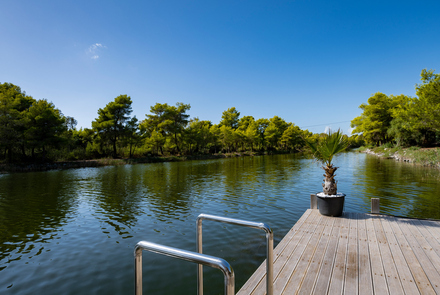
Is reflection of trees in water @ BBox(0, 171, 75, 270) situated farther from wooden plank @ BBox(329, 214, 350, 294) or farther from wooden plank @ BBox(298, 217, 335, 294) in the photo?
wooden plank @ BBox(329, 214, 350, 294)

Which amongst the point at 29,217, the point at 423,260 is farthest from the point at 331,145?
the point at 29,217

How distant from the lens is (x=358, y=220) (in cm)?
572

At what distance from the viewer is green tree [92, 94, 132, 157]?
3678 centimetres

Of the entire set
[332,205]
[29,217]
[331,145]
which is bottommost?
[29,217]

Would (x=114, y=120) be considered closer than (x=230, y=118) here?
Yes

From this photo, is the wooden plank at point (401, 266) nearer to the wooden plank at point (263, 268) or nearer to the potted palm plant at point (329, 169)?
the potted palm plant at point (329, 169)

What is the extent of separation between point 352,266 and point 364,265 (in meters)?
0.19

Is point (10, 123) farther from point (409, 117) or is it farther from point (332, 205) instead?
point (409, 117)

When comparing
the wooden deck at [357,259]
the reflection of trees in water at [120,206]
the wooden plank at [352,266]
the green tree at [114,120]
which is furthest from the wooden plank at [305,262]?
the green tree at [114,120]

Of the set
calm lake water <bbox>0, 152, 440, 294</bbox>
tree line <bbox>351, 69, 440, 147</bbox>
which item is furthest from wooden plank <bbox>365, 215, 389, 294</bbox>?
tree line <bbox>351, 69, 440, 147</bbox>

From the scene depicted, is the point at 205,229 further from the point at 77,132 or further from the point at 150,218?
the point at 77,132

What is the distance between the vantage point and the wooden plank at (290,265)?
9.71 ft

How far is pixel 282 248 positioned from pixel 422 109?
83.9 ft

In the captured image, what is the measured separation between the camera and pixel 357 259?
364cm
